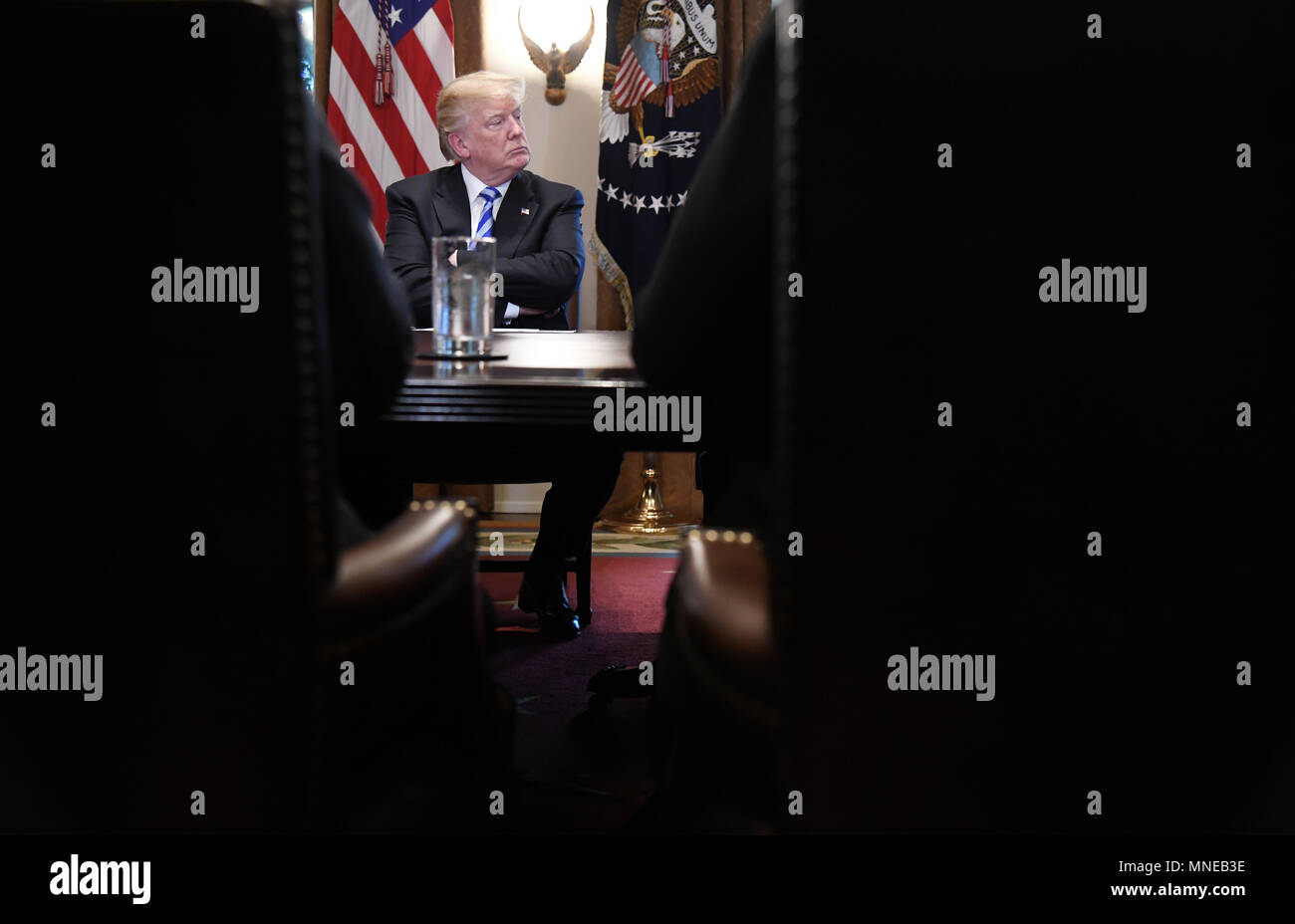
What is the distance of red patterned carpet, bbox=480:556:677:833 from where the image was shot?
4.91ft

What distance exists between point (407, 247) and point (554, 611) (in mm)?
1202

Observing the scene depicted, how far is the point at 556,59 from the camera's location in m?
4.11

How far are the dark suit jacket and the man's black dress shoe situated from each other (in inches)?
31.9

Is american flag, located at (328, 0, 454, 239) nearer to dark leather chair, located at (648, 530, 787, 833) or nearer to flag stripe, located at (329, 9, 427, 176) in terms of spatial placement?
flag stripe, located at (329, 9, 427, 176)

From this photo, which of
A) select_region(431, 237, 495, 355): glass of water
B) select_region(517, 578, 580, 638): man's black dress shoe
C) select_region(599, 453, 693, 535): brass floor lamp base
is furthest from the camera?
select_region(599, 453, 693, 535): brass floor lamp base

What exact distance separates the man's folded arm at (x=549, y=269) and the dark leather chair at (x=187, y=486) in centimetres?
205

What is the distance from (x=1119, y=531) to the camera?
67cm

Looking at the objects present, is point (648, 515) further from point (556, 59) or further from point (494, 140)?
point (556, 59)

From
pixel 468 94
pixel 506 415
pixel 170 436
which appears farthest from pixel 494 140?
pixel 170 436

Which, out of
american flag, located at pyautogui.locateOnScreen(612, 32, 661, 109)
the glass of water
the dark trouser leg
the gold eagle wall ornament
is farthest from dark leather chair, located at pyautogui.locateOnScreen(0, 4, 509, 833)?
the gold eagle wall ornament

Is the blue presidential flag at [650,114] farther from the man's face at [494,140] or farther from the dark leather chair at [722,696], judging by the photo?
the dark leather chair at [722,696]

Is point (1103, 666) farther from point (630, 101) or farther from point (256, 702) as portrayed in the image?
point (630, 101)

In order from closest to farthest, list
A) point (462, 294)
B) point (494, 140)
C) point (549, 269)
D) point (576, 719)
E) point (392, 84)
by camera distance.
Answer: point (462, 294) < point (576, 719) < point (549, 269) < point (494, 140) < point (392, 84)

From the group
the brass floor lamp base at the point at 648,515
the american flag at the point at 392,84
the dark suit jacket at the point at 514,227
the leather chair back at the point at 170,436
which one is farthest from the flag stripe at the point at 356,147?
the leather chair back at the point at 170,436
